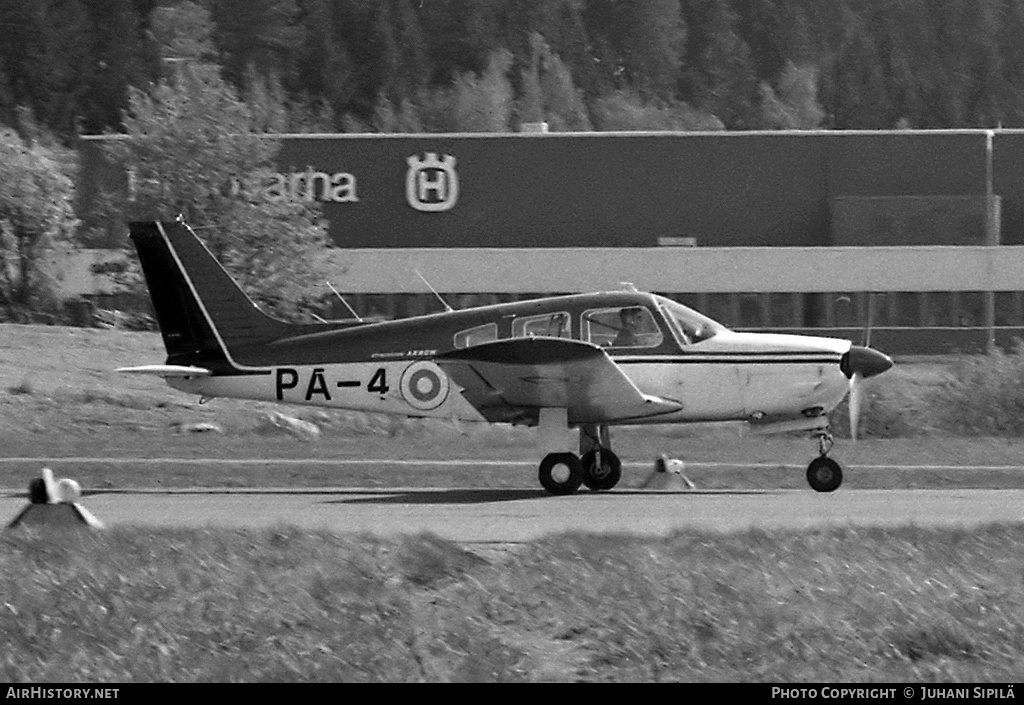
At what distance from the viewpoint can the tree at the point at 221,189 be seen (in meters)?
44.3

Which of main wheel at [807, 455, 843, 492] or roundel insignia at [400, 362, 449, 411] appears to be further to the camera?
roundel insignia at [400, 362, 449, 411]

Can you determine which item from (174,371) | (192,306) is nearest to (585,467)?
(174,371)

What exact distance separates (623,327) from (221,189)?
2850 cm

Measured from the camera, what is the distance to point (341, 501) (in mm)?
16797

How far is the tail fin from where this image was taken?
752 inches

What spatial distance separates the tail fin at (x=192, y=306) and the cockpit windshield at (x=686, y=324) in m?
3.93

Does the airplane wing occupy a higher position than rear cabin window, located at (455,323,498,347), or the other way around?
rear cabin window, located at (455,323,498,347)

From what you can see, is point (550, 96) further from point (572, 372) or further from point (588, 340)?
point (572, 372)

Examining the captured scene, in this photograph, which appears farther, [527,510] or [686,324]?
[686,324]

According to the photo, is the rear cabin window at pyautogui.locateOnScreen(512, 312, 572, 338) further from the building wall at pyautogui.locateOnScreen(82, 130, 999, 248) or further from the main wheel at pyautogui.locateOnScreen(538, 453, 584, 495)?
the building wall at pyautogui.locateOnScreen(82, 130, 999, 248)

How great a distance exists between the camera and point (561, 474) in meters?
17.7

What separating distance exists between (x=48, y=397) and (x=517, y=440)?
8.04 m

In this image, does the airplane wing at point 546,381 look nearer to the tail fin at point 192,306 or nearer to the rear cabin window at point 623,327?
the rear cabin window at point 623,327

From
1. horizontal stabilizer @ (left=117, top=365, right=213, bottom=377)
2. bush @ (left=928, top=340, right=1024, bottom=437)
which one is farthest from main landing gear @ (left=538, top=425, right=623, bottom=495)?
bush @ (left=928, top=340, right=1024, bottom=437)
